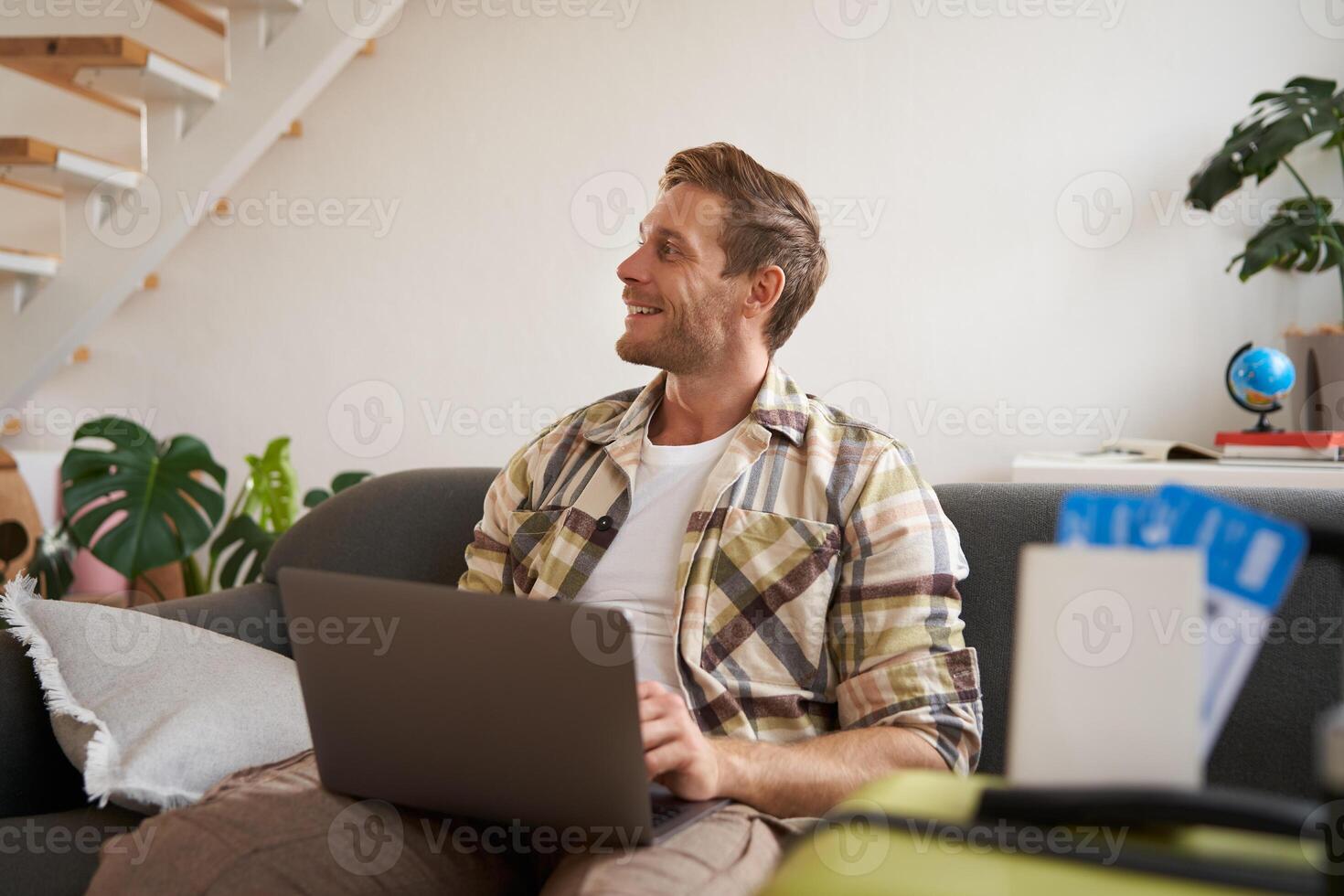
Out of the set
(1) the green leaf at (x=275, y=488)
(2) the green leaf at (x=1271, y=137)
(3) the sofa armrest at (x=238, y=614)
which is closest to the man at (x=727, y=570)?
(3) the sofa armrest at (x=238, y=614)

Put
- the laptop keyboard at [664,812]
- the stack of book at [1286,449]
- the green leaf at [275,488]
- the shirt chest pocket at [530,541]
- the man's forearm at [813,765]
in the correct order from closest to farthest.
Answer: the laptop keyboard at [664,812], the man's forearm at [813,765], the shirt chest pocket at [530,541], the stack of book at [1286,449], the green leaf at [275,488]

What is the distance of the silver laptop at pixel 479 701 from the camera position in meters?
0.95

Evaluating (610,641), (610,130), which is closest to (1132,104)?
(610,130)

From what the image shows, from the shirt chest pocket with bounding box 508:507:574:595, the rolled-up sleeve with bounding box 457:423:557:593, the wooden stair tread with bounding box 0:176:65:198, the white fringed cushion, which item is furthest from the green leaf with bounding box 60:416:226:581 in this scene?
the shirt chest pocket with bounding box 508:507:574:595

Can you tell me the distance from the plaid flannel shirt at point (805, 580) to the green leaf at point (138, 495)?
145 cm

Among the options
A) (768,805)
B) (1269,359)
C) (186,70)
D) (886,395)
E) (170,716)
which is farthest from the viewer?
(886,395)

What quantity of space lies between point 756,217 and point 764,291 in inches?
4.2

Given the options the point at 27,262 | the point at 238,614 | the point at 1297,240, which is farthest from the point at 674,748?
the point at 27,262

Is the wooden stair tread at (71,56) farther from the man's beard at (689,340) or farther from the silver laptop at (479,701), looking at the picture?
the silver laptop at (479,701)

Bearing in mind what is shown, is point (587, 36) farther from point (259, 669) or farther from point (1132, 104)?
point (259, 669)

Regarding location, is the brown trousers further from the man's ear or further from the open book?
the open book

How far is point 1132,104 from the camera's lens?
2.93 meters

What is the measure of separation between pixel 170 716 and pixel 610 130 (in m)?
2.28

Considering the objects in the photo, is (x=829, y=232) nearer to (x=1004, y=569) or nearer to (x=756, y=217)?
(x=756, y=217)
